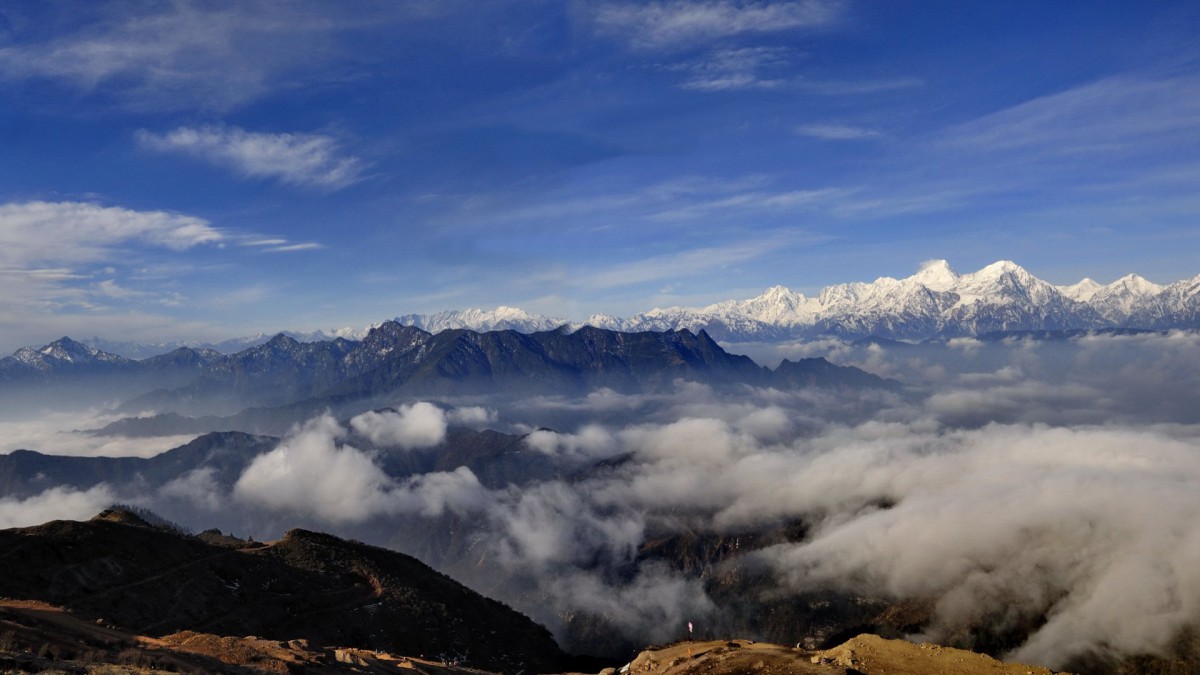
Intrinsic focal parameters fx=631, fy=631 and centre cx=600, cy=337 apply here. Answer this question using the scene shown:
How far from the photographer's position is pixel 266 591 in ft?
434

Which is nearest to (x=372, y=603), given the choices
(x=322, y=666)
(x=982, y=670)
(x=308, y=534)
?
(x=308, y=534)

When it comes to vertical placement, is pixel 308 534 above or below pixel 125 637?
below

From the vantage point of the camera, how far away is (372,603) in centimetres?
14325

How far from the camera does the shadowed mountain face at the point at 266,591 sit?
364 feet

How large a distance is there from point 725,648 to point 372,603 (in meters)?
91.5

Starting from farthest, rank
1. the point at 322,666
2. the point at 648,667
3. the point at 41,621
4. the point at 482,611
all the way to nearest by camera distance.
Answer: the point at 482,611
the point at 648,667
the point at 322,666
the point at 41,621

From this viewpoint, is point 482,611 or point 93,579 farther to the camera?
point 482,611

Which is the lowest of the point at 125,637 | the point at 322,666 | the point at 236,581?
the point at 236,581

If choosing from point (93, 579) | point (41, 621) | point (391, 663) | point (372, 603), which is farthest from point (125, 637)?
point (372, 603)

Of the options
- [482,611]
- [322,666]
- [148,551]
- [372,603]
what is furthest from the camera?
[482,611]

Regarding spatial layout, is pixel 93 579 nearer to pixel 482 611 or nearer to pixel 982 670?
pixel 482 611

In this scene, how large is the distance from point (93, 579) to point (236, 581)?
24408mm

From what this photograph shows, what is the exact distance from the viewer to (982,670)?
69.1 meters

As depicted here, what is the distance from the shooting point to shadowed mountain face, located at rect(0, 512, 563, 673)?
111 m
